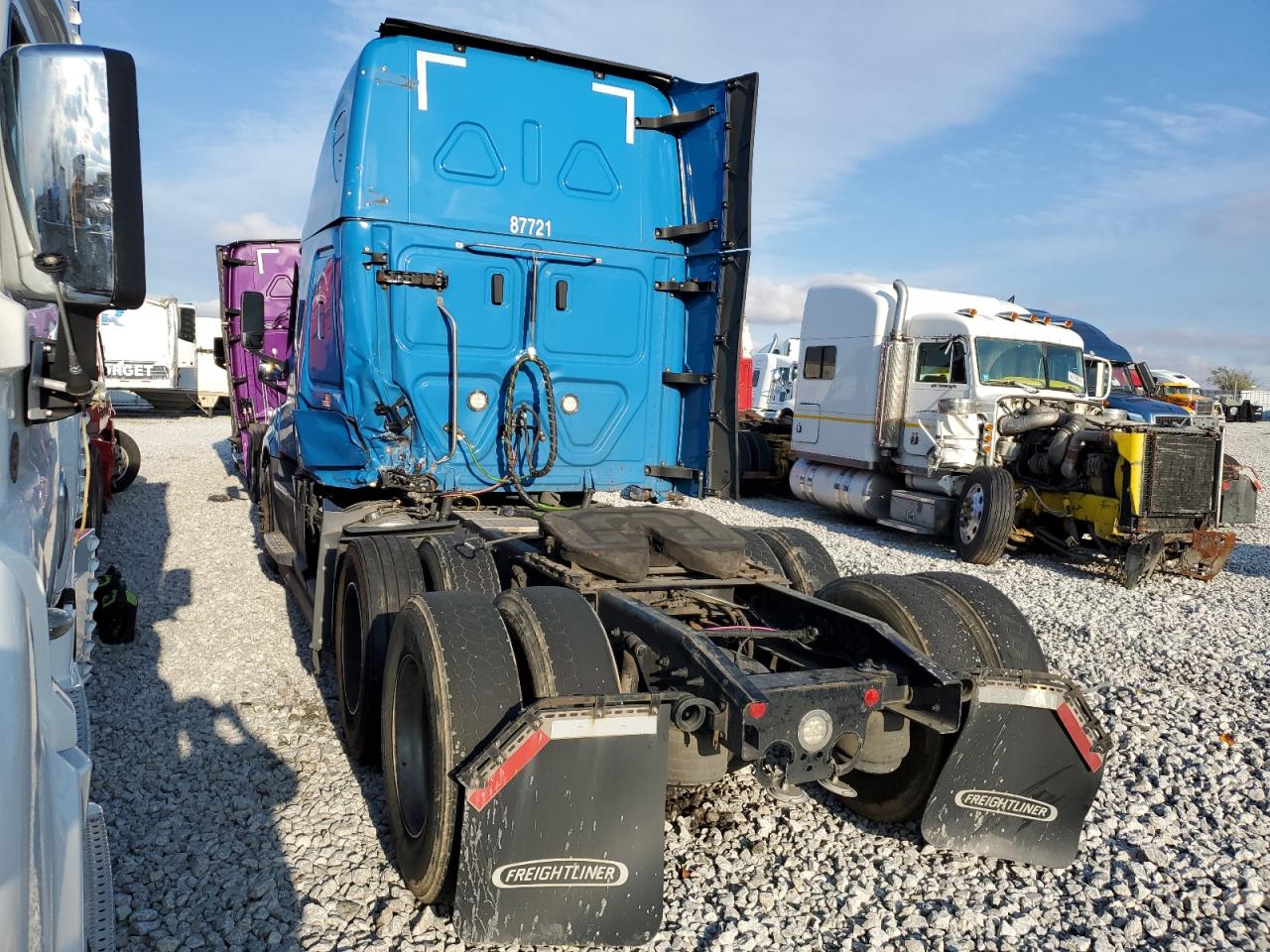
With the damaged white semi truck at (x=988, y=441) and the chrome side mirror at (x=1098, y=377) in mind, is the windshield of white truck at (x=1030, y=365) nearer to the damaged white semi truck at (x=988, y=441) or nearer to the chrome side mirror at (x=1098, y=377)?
the damaged white semi truck at (x=988, y=441)

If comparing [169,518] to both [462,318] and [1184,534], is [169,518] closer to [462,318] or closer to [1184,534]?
[462,318]

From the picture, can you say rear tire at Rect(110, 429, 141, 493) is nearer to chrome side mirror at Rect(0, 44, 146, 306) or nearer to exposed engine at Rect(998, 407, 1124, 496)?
chrome side mirror at Rect(0, 44, 146, 306)

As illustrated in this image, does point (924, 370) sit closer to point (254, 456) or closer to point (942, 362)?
point (942, 362)

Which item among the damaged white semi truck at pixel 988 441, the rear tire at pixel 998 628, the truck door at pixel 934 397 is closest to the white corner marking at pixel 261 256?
the damaged white semi truck at pixel 988 441

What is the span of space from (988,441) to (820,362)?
10.2 feet

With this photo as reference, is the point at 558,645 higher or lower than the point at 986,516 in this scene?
higher

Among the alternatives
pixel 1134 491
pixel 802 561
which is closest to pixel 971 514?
pixel 1134 491

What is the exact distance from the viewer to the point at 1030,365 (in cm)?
1097

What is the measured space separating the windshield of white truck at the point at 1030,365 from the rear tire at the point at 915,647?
25.6 feet

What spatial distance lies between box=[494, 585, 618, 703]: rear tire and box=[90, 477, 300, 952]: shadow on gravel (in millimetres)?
1134

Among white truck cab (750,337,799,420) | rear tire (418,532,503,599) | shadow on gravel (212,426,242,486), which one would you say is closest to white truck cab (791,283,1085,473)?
rear tire (418,532,503,599)

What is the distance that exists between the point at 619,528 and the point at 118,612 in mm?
3604

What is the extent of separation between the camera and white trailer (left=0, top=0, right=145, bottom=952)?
53.1 inches

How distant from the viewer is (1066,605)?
7973 millimetres
